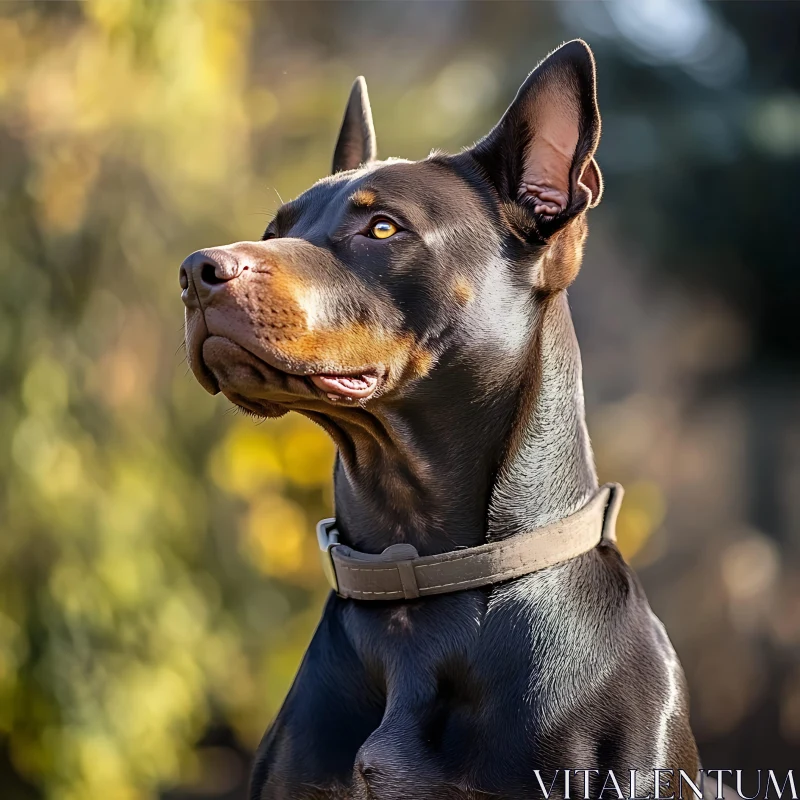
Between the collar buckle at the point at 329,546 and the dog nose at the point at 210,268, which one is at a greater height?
the dog nose at the point at 210,268

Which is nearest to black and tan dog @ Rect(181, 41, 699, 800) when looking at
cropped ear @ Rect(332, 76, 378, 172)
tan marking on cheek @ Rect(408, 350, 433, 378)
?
tan marking on cheek @ Rect(408, 350, 433, 378)

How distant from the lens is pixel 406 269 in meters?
1.93

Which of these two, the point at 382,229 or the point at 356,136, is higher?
the point at 356,136

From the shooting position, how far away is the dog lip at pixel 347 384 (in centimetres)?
182

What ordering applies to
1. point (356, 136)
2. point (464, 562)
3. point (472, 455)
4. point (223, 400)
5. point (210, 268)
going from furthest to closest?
point (223, 400) → point (356, 136) → point (472, 455) → point (464, 562) → point (210, 268)

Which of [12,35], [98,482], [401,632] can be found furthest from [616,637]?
[12,35]

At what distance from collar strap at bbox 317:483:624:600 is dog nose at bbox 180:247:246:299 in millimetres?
634

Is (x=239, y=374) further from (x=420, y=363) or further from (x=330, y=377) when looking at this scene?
(x=420, y=363)

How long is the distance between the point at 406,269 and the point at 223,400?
368 cm

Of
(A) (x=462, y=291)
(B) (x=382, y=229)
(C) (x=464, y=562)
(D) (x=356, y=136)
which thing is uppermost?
(D) (x=356, y=136)

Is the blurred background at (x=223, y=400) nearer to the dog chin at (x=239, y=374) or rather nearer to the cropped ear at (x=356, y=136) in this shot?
the cropped ear at (x=356, y=136)

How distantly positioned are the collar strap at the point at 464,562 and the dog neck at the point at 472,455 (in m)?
0.05

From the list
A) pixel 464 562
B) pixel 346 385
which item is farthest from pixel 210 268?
pixel 464 562

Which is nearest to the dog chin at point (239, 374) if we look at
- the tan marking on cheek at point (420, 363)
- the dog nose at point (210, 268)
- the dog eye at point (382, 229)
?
the dog nose at point (210, 268)
